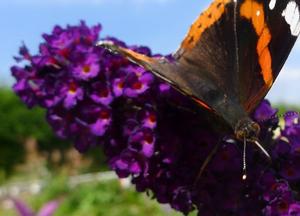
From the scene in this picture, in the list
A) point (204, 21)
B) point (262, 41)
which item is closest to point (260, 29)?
point (262, 41)

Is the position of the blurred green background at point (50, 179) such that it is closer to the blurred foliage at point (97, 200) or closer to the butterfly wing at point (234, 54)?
the blurred foliage at point (97, 200)

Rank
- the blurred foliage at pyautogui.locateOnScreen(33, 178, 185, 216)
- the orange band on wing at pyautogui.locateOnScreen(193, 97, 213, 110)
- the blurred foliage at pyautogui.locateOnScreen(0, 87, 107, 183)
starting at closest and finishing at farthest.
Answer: the orange band on wing at pyautogui.locateOnScreen(193, 97, 213, 110), the blurred foliage at pyautogui.locateOnScreen(33, 178, 185, 216), the blurred foliage at pyautogui.locateOnScreen(0, 87, 107, 183)

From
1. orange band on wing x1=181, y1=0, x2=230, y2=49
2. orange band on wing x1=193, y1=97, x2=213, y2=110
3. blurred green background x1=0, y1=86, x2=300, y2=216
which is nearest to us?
orange band on wing x1=193, y1=97, x2=213, y2=110

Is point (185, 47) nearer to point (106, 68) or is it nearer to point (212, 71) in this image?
point (212, 71)

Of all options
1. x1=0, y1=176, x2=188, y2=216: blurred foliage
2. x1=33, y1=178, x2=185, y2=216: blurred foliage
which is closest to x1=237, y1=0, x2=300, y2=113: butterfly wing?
x1=0, y1=176, x2=188, y2=216: blurred foliage

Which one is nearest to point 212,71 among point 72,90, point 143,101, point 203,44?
point 203,44

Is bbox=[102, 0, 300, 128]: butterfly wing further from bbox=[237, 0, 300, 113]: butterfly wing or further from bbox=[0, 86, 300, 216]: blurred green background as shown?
bbox=[0, 86, 300, 216]: blurred green background
